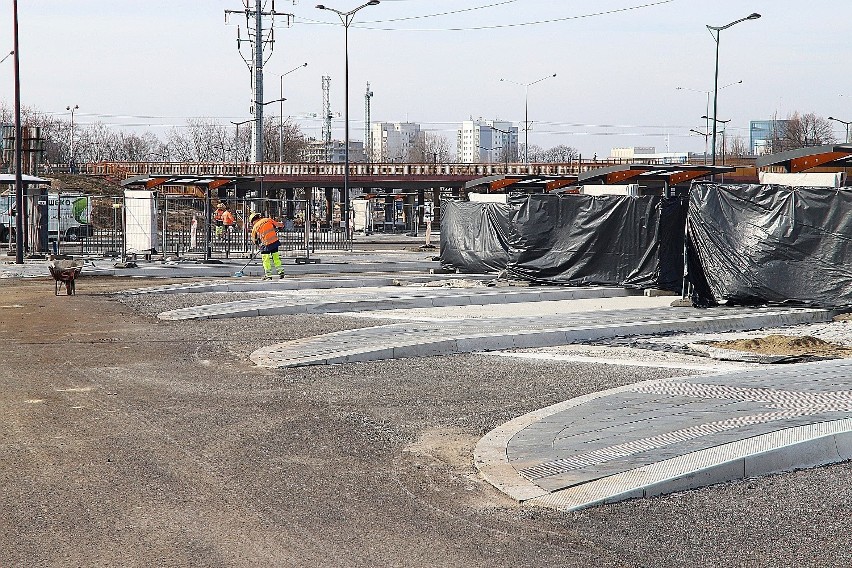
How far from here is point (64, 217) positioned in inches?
1916

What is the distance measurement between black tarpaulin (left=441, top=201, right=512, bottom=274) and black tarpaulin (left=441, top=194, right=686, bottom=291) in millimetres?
28

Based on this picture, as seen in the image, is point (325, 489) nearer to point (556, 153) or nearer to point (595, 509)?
point (595, 509)

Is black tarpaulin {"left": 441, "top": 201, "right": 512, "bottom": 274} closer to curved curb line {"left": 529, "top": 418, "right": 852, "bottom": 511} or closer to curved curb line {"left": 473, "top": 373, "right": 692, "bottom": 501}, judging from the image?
curved curb line {"left": 473, "top": 373, "right": 692, "bottom": 501}

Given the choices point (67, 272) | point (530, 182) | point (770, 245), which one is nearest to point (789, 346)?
point (770, 245)

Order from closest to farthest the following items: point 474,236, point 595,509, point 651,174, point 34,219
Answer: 1. point 595,509
2. point 474,236
3. point 651,174
4. point 34,219

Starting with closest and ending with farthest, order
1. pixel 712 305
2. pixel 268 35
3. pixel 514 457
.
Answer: pixel 514 457, pixel 712 305, pixel 268 35

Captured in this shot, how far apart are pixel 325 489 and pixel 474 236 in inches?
805

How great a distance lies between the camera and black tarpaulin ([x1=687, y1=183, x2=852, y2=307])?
17266 mm

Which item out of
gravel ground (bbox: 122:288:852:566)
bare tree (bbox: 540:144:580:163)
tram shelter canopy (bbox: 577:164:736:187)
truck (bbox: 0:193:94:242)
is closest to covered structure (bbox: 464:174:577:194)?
tram shelter canopy (bbox: 577:164:736:187)

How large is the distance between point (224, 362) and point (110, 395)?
2392 mm

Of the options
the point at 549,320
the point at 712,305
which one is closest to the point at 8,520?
the point at 549,320

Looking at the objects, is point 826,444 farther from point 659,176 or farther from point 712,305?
point 659,176

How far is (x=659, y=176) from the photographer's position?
1117 inches

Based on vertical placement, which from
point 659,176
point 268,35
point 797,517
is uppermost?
point 268,35
